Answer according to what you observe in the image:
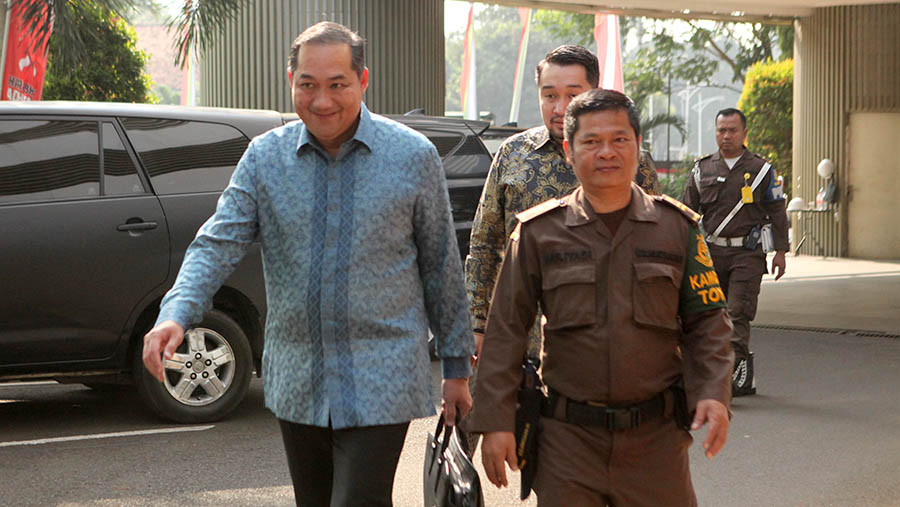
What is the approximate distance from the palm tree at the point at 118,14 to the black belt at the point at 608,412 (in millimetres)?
9333

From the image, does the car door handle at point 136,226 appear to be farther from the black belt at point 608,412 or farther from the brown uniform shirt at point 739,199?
the black belt at point 608,412

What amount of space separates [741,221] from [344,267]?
559 centimetres

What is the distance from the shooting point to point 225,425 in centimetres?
732

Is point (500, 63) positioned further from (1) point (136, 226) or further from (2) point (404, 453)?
(2) point (404, 453)

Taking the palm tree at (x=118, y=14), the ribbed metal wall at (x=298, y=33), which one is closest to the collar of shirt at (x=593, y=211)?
the palm tree at (x=118, y=14)

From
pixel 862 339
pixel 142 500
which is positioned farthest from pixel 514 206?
pixel 862 339

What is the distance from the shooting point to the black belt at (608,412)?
10.5ft

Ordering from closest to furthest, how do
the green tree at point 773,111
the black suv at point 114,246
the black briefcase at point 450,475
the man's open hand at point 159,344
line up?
the man's open hand at point 159,344 → the black briefcase at point 450,475 → the black suv at point 114,246 → the green tree at point 773,111

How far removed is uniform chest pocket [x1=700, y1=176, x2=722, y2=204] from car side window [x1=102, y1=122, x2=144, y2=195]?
12.4 ft

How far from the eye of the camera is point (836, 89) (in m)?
22.5

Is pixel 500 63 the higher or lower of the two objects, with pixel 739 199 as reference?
higher

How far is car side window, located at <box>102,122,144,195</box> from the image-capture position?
7.14 meters

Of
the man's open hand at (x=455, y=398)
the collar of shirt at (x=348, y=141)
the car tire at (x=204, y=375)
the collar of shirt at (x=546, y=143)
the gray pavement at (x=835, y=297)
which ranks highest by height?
the collar of shirt at (x=546, y=143)

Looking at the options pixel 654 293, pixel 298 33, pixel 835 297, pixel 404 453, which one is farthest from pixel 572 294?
pixel 835 297
